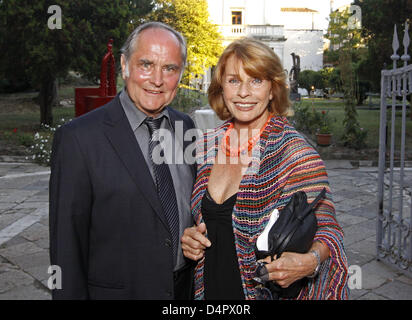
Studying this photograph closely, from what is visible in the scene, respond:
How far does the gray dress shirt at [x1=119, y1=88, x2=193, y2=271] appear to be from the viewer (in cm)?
196

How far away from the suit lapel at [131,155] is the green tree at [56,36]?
35.8 ft

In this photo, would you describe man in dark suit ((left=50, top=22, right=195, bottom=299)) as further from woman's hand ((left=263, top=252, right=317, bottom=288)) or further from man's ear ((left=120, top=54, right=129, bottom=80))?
woman's hand ((left=263, top=252, right=317, bottom=288))

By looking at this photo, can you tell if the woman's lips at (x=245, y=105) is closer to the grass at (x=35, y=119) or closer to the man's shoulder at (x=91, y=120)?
the man's shoulder at (x=91, y=120)

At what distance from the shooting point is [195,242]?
74.9 inches

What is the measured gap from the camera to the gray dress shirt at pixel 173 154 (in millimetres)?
1961

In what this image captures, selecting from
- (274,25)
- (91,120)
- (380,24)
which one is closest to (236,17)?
(274,25)

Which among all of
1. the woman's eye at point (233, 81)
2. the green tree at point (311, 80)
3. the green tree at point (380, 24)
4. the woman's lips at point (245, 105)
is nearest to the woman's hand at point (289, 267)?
the woman's lips at point (245, 105)

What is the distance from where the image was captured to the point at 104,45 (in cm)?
1282

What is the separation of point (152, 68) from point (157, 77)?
0.05 m

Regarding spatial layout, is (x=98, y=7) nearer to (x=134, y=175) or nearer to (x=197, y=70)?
(x=197, y=70)

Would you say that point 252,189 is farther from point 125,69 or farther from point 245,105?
point 125,69

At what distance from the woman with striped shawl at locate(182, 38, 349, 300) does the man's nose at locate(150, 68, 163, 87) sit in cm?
31

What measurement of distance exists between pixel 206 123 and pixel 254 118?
25.9 feet

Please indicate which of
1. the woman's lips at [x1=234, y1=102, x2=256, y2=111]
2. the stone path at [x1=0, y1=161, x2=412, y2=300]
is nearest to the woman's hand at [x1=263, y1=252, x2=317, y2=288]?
the woman's lips at [x1=234, y1=102, x2=256, y2=111]
